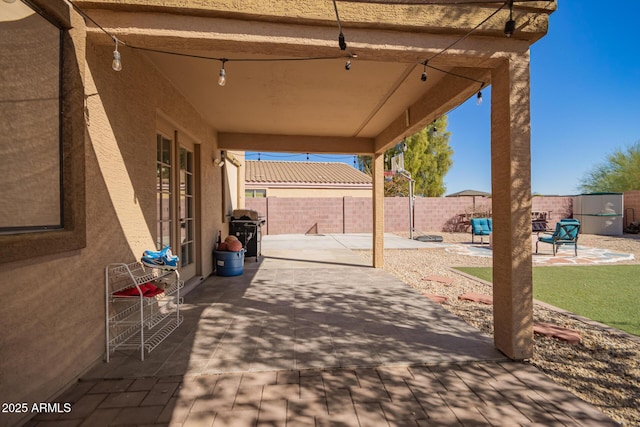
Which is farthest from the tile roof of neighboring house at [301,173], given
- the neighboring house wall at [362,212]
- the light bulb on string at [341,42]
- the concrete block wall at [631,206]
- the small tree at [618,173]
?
the small tree at [618,173]

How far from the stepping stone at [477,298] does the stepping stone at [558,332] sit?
3.05 feet

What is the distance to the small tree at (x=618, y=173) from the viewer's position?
22.5 metres

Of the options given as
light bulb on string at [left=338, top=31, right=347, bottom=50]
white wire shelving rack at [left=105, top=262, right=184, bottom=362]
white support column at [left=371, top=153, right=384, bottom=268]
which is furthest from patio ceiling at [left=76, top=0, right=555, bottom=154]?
white wire shelving rack at [left=105, top=262, right=184, bottom=362]

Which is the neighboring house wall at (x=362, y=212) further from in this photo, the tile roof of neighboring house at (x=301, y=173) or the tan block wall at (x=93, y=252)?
the tan block wall at (x=93, y=252)

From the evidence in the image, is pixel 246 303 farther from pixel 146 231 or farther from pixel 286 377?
pixel 286 377

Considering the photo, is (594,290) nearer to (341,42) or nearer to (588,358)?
(588,358)

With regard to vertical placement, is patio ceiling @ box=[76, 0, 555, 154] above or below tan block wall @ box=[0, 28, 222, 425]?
above

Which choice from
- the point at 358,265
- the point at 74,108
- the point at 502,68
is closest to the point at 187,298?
the point at 74,108

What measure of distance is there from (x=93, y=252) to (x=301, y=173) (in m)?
21.2

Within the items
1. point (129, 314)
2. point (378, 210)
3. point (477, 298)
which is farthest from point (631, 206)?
point (129, 314)

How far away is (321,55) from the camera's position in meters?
2.75

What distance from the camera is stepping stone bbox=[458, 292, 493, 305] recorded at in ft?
14.6

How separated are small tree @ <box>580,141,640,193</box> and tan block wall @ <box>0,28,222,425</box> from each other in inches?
1225

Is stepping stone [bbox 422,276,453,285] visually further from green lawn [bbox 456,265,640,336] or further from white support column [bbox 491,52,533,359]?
white support column [bbox 491,52,533,359]
